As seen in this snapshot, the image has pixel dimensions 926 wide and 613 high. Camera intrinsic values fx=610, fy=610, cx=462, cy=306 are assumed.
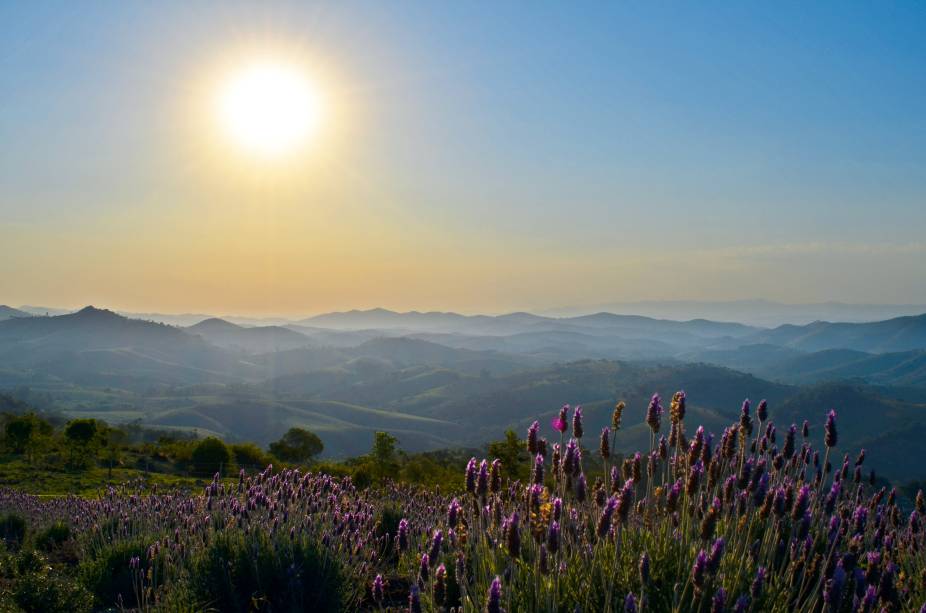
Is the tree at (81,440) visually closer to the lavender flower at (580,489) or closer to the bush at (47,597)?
the bush at (47,597)

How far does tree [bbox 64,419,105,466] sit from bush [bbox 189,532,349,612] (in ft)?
114

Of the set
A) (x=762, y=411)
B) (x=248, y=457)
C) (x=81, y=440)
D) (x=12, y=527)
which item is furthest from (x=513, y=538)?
(x=248, y=457)

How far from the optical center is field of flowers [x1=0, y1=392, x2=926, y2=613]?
3520 millimetres

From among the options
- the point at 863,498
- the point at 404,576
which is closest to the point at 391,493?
the point at 404,576

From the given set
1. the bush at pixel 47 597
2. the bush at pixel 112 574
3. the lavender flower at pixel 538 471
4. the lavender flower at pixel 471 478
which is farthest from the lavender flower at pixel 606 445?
the bush at pixel 112 574

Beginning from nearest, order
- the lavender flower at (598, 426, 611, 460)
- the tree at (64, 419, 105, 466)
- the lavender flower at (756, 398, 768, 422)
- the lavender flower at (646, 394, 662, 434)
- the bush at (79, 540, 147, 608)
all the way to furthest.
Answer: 1. the lavender flower at (646, 394, 662, 434)
2. the lavender flower at (598, 426, 611, 460)
3. the lavender flower at (756, 398, 768, 422)
4. the bush at (79, 540, 147, 608)
5. the tree at (64, 419, 105, 466)

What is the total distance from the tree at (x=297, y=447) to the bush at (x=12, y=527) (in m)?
39.8

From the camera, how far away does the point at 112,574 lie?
23.3ft

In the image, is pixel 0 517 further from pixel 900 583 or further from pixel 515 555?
pixel 900 583

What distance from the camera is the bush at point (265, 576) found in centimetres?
571

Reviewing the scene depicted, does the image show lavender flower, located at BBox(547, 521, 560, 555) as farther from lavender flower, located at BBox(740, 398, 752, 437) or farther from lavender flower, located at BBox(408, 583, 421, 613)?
lavender flower, located at BBox(740, 398, 752, 437)

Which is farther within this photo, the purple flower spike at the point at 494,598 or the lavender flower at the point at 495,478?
the lavender flower at the point at 495,478

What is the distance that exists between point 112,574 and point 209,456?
34485mm

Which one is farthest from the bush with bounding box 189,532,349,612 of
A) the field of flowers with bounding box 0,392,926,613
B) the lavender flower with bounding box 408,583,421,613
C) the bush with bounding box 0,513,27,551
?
the bush with bounding box 0,513,27,551
